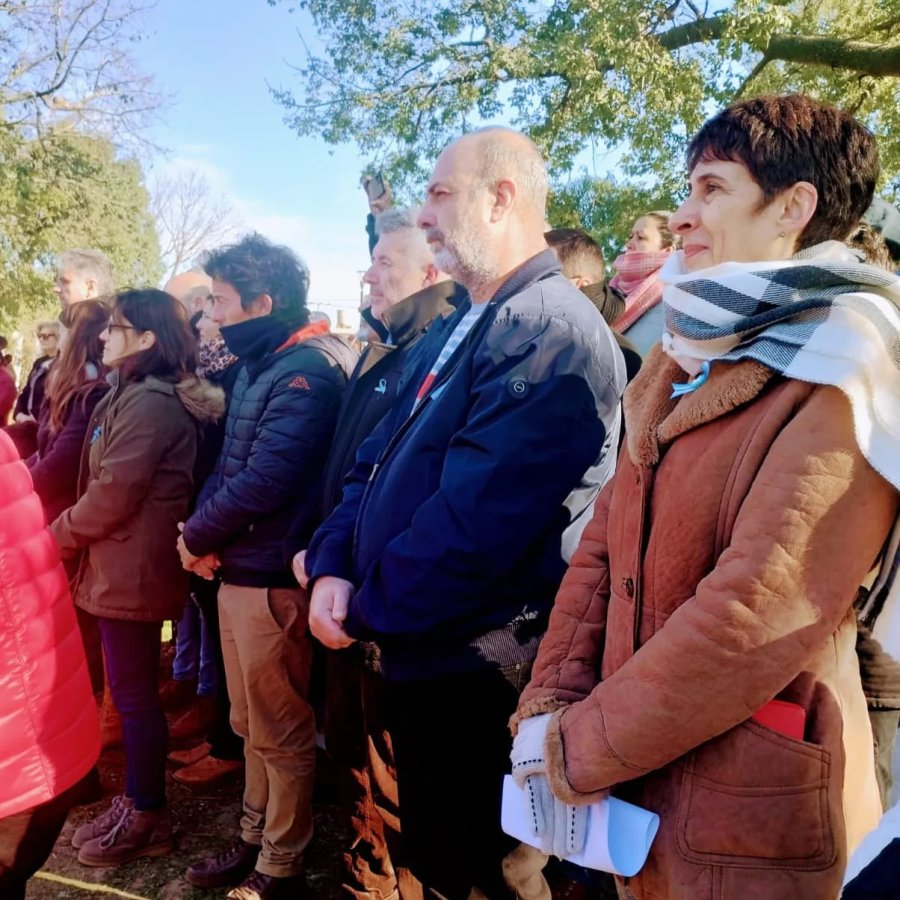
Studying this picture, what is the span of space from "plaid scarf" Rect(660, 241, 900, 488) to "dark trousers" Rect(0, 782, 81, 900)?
6.21 ft

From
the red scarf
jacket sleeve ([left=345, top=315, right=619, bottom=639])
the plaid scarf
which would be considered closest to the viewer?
the plaid scarf

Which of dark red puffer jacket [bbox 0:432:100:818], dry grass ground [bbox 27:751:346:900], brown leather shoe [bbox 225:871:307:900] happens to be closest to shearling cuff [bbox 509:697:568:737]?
dark red puffer jacket [bbox 0:432:100:818]

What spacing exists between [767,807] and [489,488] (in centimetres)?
79

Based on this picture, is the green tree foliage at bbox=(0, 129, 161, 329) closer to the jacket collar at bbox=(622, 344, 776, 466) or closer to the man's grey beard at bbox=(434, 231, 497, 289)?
the man's grey beard at bbox=(434, 231, 497, 289)

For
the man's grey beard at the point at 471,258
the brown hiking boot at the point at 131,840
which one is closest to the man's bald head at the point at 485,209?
the man's grey beard at the point at 471,258

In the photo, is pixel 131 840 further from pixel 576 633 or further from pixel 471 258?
pixel 471 258

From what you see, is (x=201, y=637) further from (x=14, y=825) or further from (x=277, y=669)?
(x=14, y=825)

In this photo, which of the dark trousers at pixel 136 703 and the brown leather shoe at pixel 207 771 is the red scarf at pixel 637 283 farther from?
the brown leather shoe at pixel 207 771

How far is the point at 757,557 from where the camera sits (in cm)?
101

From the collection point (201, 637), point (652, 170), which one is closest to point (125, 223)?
point (652, 170)

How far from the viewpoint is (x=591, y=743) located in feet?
3.72

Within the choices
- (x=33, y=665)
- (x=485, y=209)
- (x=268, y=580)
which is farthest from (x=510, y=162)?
(x=33, y=665)

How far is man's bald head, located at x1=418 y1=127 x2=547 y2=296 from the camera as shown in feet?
6.61

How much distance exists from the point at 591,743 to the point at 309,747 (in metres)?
1.91
